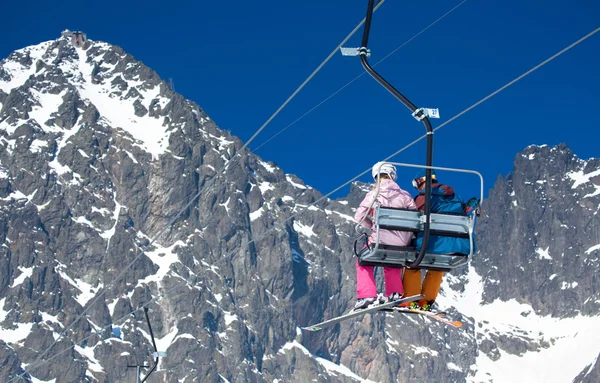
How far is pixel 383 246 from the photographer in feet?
40.7

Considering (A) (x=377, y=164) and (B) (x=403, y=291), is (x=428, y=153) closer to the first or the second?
(A) (x=377, y=164)

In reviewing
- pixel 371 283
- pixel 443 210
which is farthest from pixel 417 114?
pixel 371 283

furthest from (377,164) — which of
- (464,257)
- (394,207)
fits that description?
(464,257)

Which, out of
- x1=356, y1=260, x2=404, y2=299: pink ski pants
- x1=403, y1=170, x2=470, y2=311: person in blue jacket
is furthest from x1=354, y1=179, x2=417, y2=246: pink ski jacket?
x1=356, y1=260, x2=404, y2=299: pink ski pants

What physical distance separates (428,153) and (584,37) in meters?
2.16

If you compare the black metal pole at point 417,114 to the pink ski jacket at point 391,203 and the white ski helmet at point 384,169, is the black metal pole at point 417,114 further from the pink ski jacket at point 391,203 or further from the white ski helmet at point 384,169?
the white ski helmet at point 384,169

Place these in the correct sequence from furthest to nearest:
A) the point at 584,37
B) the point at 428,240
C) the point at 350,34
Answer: the point at 350,34 → the point at 428,240 → the point at 584,37

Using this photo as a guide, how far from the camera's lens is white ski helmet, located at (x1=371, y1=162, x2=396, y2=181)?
40.9 ft

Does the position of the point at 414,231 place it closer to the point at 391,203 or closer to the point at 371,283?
the point at 391,203

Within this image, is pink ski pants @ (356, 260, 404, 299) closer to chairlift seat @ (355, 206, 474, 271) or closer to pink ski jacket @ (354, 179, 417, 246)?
chairlift seat @ (355, 206, 474, 271)

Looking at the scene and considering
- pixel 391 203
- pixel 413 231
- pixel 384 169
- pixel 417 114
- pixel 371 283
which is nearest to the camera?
pixel 417 114

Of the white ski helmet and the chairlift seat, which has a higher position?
the white ski helmet

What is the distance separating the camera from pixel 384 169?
41.6 feet

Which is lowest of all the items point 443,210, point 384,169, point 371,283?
point 371,283
